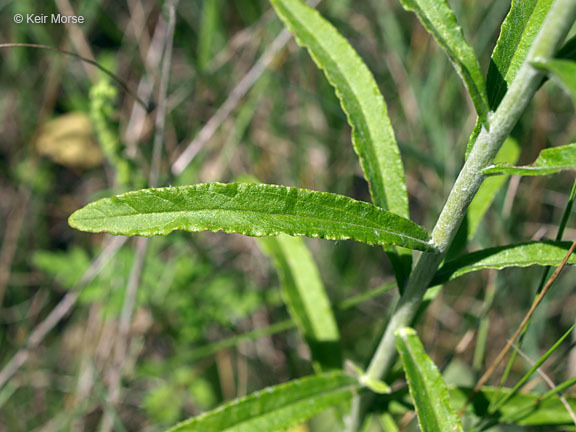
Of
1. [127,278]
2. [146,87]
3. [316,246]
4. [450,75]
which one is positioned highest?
[146,87]

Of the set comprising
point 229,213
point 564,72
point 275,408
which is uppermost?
point 564,72

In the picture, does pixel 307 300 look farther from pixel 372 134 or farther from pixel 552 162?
pixel 552 162

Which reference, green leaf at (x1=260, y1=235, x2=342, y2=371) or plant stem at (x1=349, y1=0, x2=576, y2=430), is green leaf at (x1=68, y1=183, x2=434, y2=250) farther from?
green leaf at (x1=260, y1=235, x2=342, y2=371)

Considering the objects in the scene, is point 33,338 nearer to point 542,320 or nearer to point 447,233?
point 447,233

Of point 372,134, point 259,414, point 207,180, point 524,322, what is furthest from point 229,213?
point 207,180

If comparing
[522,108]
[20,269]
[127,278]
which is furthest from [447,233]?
[20,269]

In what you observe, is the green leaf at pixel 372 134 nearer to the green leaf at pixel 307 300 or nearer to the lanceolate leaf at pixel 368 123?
the lanceolate leaf at pixel 368 123

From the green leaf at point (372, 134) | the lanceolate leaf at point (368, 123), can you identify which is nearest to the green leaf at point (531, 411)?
the green leaf at point (372, 134)
